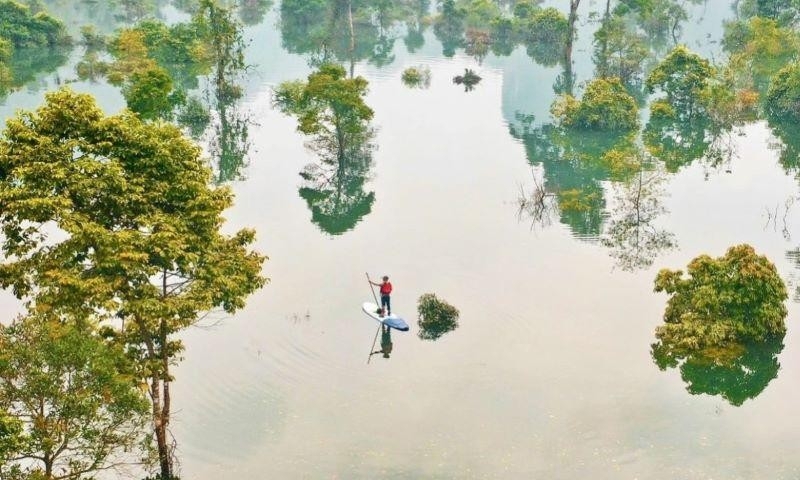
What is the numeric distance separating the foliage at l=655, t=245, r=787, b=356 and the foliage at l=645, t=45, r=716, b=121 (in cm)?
4007

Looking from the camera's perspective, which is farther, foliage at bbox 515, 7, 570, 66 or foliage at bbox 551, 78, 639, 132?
foliage at bbox 515, 7, 570, 66

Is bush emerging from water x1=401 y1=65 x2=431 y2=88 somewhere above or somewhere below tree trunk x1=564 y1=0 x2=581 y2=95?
below

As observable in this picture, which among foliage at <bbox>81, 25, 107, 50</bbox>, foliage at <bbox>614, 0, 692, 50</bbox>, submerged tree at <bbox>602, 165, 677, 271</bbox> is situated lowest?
submerged tree at <bbox>602, 165, 677, 271</bbox>

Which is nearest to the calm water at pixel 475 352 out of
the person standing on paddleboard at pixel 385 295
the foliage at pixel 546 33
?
the person standing on paddleboard at pixel 385 295

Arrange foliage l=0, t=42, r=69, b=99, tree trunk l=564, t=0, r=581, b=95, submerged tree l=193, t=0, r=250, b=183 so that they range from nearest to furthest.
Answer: submerged tree l=193, t=0, r=250, b=183 < foliage l=0, t=42, r=69, b=99 < tree trunk l=564, t=0, r=581, b=95

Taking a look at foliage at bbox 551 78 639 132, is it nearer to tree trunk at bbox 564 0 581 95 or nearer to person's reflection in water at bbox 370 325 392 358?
tree trunk at bbox 564 0 581 95

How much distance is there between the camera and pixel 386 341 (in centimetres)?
3114

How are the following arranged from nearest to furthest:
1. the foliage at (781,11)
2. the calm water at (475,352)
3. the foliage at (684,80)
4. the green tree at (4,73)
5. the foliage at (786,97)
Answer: the calm water at (475,352) < the foliage at (786,97) < the foliage at (684,80) < the green tree at (4,73) < the foliage at (781,11)

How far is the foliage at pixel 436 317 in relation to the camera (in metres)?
31.9

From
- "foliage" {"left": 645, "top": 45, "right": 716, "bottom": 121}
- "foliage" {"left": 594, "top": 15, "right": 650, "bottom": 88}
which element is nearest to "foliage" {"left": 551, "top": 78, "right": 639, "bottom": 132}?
"foliage" {"left": 645, "top": 45, "right": 716, "bottom": 121}

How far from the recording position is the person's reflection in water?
30.4m

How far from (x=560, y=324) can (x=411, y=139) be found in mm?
31739

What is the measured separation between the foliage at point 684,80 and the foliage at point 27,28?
233ft

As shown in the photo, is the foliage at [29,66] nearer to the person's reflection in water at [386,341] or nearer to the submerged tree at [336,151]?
the submerged tree at [336,151]
